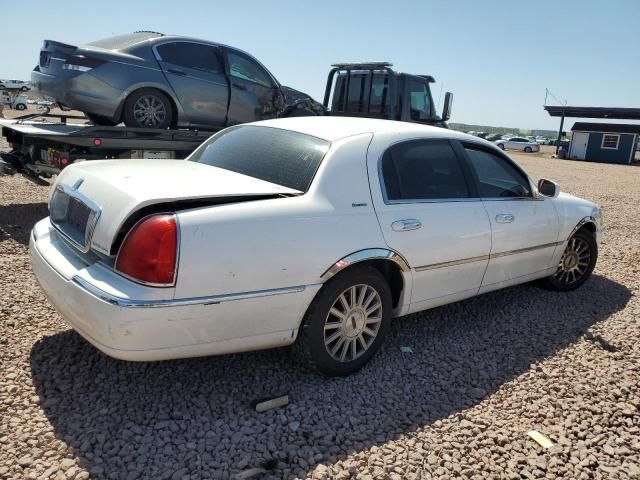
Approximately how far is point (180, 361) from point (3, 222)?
4474mm

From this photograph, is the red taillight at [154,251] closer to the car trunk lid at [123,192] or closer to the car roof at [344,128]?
the car trunk lid at [123,192]

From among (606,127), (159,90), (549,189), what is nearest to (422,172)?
(549,189)

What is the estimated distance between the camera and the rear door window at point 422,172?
11.6ft

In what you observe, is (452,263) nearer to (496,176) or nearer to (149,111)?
(496,176)

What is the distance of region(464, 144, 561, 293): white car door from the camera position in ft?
13.7

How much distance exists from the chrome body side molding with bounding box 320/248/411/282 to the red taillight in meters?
0.87

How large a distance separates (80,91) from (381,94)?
488 centimetres

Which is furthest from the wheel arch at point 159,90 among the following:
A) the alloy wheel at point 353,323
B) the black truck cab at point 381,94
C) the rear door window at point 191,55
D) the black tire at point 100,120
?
the alloy wheel at point 353,323

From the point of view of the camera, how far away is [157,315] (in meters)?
2.55

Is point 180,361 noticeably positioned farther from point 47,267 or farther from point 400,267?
point 400,267

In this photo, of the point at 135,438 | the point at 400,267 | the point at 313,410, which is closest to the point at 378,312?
the point at 400,267

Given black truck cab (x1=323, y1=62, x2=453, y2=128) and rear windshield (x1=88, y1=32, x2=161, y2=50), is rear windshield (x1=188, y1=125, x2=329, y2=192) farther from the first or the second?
black truck cab (x1=323, y1=62, x2=453, y2=128)

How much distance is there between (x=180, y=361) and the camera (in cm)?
342

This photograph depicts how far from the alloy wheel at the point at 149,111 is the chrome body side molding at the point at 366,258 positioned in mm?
5065
